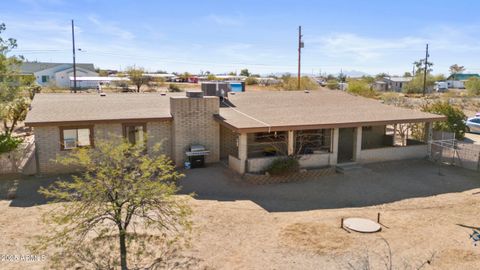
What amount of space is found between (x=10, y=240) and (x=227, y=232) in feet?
19.7

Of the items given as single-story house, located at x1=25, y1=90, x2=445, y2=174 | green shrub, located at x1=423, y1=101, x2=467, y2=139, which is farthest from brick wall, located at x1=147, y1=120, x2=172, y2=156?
green shrub, located at x1=423, y1=101, x2=467, y2=139

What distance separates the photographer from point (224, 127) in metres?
19.2

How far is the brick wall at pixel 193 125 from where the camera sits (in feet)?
59.2

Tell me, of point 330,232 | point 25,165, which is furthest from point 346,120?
point 25,165

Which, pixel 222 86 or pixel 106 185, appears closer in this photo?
pixel 106 185

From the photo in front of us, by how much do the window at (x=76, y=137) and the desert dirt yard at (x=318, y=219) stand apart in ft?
5.86

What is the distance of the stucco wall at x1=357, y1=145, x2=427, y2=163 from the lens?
1916 centimetres

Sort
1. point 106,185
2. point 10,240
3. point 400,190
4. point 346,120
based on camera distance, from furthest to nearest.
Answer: point 346,120, point 400,190, point 10,240, point 106,185

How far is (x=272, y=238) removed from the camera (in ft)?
35.4

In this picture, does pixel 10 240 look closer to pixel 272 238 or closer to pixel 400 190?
pixel 272 238

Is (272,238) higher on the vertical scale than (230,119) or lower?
lower

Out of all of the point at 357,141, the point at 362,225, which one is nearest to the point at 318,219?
the point at 362,225

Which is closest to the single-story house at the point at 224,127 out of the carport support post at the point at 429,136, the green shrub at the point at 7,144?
the carport support post at the point at 429,136

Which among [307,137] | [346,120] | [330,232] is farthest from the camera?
[307,137]
